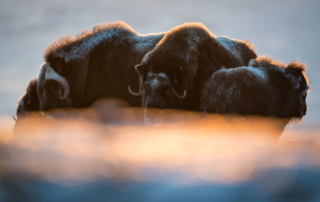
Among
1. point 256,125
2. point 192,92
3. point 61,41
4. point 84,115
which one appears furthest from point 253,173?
point 61,41

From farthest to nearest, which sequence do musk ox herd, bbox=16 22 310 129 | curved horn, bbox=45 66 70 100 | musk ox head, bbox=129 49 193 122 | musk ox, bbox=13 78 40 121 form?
1. musk ox, bbox=13 78 40 121
2. curved horn, bbox=45 66 70 100
3. musk ox head, bbox=129 49 193 122
4. musk ox herd, bbox=16 22 310 129

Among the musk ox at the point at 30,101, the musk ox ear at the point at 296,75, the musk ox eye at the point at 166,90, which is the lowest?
the musk ox at the point at 30,101

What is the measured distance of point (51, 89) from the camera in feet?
21.2

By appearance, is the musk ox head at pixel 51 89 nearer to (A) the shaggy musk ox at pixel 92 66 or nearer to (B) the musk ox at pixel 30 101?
(A) the shaggy musk ox at pixel 92 66

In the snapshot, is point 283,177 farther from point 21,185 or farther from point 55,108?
point 55,108

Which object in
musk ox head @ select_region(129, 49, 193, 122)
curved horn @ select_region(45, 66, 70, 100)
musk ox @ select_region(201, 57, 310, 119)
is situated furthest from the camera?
curved horn @ select_region(45, 66, 70, 100)

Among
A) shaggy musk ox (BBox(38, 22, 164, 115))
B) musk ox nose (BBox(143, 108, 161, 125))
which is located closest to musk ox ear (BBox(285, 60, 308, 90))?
musk ox nose (BBox(143, 108, 161, 125))

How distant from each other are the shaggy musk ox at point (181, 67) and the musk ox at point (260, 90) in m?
0.30

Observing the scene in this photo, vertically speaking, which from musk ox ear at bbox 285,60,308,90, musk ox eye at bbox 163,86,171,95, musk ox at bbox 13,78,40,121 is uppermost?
musk ox ear at bbox 285,60,308,90

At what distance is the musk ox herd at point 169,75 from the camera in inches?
166

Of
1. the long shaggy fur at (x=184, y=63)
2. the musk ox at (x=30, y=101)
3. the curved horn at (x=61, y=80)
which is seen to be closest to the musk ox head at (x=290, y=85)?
the long shaggy fur at (x=184, y=63)

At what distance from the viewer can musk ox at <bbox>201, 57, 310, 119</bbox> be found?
13.4 feet

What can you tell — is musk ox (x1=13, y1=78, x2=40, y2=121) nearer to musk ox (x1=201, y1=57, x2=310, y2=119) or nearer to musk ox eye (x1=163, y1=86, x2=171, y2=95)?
musk ox eye (x1=163, y1=86, x2=171, y2=95)

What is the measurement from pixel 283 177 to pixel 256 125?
3.88 ft
